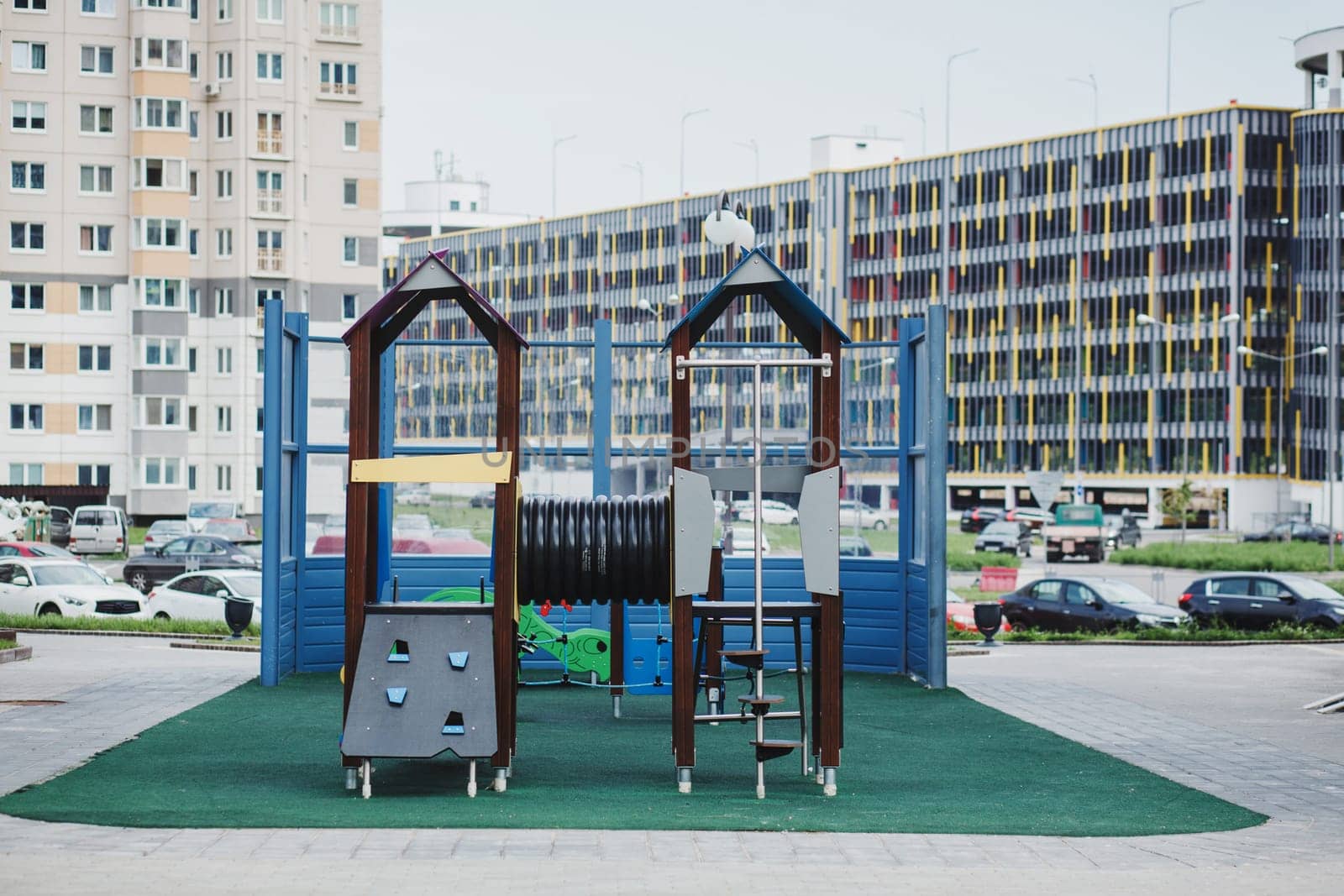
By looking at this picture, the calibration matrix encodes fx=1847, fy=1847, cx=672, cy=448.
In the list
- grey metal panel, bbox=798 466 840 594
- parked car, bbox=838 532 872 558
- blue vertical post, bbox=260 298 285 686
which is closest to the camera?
grey metal panel, bbox=798 466 840 594

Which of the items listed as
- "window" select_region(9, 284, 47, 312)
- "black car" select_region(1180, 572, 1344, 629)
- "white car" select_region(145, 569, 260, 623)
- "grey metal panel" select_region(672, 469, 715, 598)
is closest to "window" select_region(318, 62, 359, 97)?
"window" select_region(9, 284, 47, 312)

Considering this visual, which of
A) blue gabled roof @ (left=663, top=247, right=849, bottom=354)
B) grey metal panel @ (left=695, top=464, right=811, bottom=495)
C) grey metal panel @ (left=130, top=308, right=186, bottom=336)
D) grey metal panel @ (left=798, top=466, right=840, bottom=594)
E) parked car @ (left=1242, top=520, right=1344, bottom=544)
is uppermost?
grey metal panel @ (left=130, top=308, right=186, bottom=336)

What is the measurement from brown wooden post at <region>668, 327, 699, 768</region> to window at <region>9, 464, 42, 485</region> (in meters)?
62.2

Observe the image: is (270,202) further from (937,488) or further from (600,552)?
(600,552)

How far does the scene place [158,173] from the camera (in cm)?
6956

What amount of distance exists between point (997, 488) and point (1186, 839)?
350ft

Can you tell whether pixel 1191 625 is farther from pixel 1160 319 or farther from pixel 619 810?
pixel 1160 319

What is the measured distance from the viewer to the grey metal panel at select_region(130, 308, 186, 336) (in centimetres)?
7025

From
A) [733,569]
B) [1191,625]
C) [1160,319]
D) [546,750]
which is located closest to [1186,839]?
[546,750]

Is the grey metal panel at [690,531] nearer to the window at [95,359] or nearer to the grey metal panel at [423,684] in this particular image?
the grey metal panel at [423,684]

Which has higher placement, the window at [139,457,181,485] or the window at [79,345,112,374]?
the window at [79,345,112,374]

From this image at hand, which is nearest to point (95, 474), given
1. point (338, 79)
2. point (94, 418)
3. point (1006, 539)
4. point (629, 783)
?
point (94, 418)

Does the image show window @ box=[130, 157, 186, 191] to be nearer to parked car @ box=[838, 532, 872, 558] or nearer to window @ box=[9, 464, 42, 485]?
window @ box=[9, 464, 42, 485]

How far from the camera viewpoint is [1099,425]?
110312 mm
